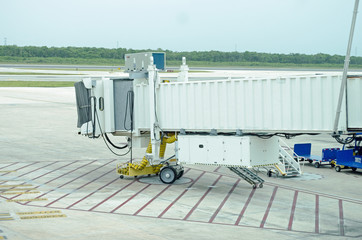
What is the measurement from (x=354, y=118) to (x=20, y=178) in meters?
14.8

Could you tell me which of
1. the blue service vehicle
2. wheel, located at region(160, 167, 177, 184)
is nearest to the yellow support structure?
wheel, located at region(160, 167, 177, 184)

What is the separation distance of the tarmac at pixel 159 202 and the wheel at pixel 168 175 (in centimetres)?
30

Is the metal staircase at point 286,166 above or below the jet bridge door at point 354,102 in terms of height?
below

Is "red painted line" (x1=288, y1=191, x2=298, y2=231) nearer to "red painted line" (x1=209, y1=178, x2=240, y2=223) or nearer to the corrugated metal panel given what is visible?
"red painted line" (x1=209, y1=178, x2=240, y2=223)

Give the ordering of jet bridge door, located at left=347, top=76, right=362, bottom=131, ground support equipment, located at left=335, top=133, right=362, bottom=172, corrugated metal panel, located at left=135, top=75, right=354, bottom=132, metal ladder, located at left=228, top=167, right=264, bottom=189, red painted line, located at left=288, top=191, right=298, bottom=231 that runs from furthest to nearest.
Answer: ground support equipment, located at left=335, top=133, right=362, bottom=172, metal ladder, located at left=228, top=167, right=264, bottom=189, corrugated metal panel, located at left=135, top=75, right=354, bottom=132, red painted line, located at left=288, top=191, right=298, bottom=231, jet bridge door, located at left=347, top=76, right=362, bottom=131

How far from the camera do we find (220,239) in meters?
16.1

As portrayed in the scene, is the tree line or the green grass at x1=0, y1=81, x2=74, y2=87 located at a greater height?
the tree line

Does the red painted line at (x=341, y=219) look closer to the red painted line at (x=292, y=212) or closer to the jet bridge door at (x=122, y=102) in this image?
the red painted line at (x=292, y=212)

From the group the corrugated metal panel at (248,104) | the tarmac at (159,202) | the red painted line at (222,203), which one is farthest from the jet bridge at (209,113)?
the tarmac at (159,202)

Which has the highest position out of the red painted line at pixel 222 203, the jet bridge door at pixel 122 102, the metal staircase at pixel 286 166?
the jet bridge door at pixel 122 102

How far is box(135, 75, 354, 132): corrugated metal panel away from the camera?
61.6ft

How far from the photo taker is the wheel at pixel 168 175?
2440 cm

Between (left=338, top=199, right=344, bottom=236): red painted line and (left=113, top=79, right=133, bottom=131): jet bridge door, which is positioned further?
(left=113, top=79, right=133, bottom=131): jet bridge door

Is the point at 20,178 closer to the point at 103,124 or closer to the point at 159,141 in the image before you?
the point at 103,124
